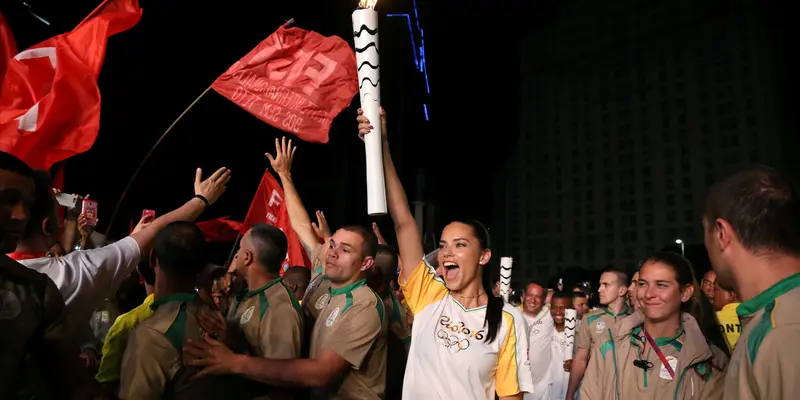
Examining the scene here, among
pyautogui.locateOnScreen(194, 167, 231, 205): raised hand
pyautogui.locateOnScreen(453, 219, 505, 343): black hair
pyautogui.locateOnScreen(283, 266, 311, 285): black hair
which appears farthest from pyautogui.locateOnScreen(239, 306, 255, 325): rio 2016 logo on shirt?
pyautogui.locateOnScreen(283, 266, 311, 285): black hair

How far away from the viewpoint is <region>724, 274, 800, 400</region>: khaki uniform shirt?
172 centimetres

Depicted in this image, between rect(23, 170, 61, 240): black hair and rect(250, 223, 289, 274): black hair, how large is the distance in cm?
138

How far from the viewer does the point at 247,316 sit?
353cm

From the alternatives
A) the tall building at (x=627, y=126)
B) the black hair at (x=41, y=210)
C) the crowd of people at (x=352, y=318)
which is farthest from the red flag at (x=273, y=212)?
the tall building at (x=627, y=126)

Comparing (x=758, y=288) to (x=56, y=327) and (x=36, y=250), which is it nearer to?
(x=56, y=327)

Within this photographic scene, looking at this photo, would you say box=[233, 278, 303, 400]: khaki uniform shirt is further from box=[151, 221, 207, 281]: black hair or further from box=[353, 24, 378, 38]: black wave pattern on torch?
box=[353, 24, 378, 38]: black wave pattern on torch

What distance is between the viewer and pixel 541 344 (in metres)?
8.77

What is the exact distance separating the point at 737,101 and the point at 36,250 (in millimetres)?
22515

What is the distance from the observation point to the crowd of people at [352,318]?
198 cm

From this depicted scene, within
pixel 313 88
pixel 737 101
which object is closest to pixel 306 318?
pixel 313 88

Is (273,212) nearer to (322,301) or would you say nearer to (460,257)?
(322,301)

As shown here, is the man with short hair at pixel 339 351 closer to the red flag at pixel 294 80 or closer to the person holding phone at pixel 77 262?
the person holding phone at pixel 77 262

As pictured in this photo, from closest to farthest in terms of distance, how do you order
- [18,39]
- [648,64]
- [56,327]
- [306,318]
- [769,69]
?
[56,327]
[306,318]
[18,39]
[769,69]
[648,64]

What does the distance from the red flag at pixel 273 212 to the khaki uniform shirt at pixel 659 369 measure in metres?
3.95
